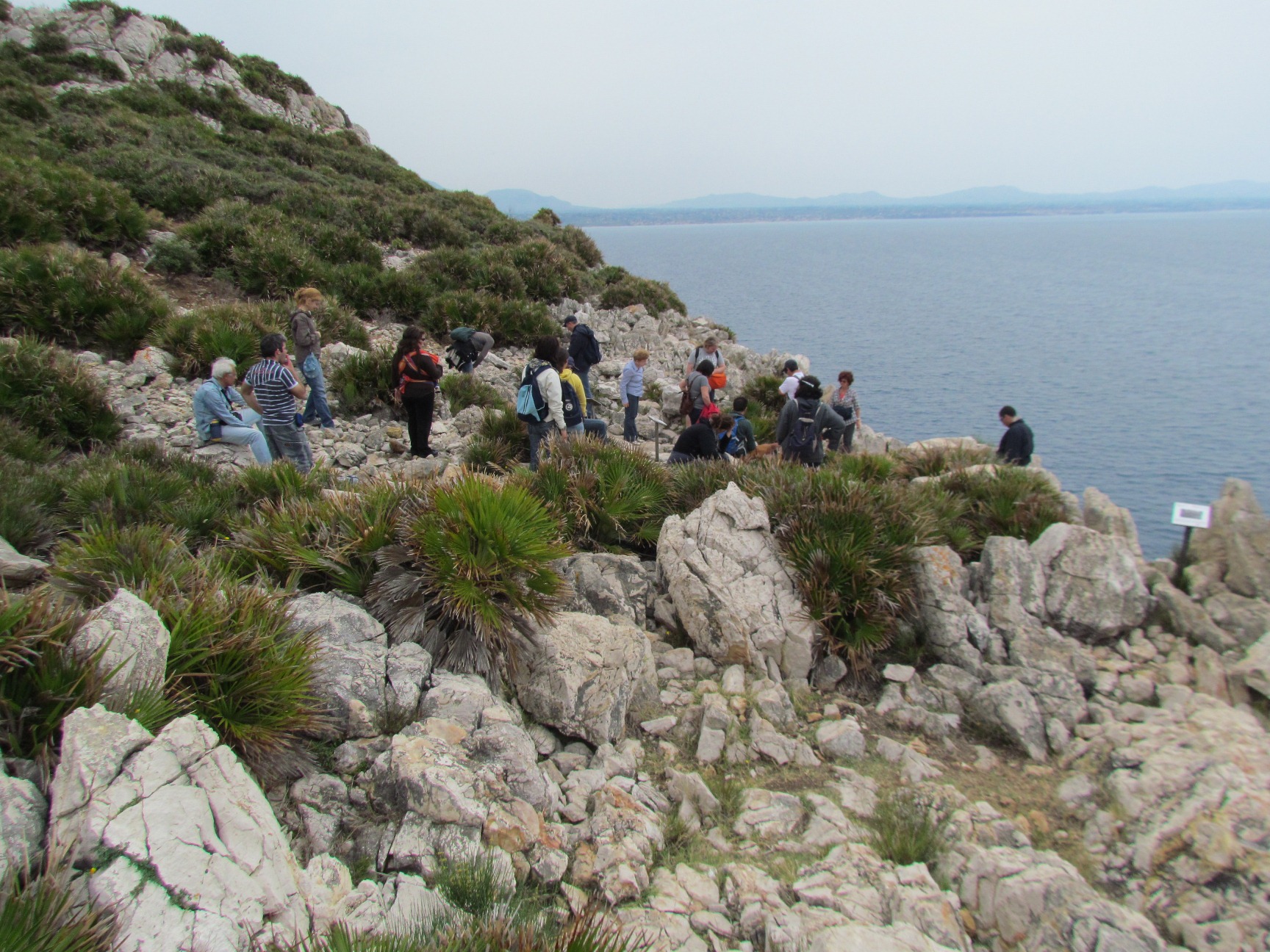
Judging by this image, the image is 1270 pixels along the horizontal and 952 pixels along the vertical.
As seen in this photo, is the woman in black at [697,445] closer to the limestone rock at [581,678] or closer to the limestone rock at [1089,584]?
the limestone rock at [1089,584]

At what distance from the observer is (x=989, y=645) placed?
7453 mm

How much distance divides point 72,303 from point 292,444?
6.90 metres

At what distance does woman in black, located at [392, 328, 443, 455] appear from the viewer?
399 inches

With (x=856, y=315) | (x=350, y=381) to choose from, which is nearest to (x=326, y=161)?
(x=350, y=381)

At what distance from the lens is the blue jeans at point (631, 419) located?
14453 millimetres

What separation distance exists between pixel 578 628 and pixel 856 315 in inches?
2346

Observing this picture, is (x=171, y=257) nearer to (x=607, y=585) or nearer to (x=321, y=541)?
(x=321, y=541)

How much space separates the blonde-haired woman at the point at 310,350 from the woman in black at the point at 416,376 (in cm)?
122

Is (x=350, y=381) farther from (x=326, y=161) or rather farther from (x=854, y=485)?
(x=326, y=161)

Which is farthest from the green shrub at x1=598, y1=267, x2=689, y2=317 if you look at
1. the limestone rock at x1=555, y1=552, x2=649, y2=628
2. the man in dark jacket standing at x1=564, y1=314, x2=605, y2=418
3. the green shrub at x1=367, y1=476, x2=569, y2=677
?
the green shrub at x1=367, y1=476, x2=569, y2=677

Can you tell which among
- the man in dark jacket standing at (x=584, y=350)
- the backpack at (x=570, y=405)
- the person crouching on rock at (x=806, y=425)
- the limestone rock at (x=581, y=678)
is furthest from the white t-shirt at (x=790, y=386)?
the limestone rock at (x=581, y=678)

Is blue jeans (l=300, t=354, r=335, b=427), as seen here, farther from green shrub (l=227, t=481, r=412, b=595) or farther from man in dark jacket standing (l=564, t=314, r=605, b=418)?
green shrub (l=227, t=481, r=412, b=595)

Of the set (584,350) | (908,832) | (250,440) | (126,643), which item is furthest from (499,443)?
(908,832)

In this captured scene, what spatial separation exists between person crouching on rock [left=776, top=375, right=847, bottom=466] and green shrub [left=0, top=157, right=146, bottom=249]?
1635 cm
